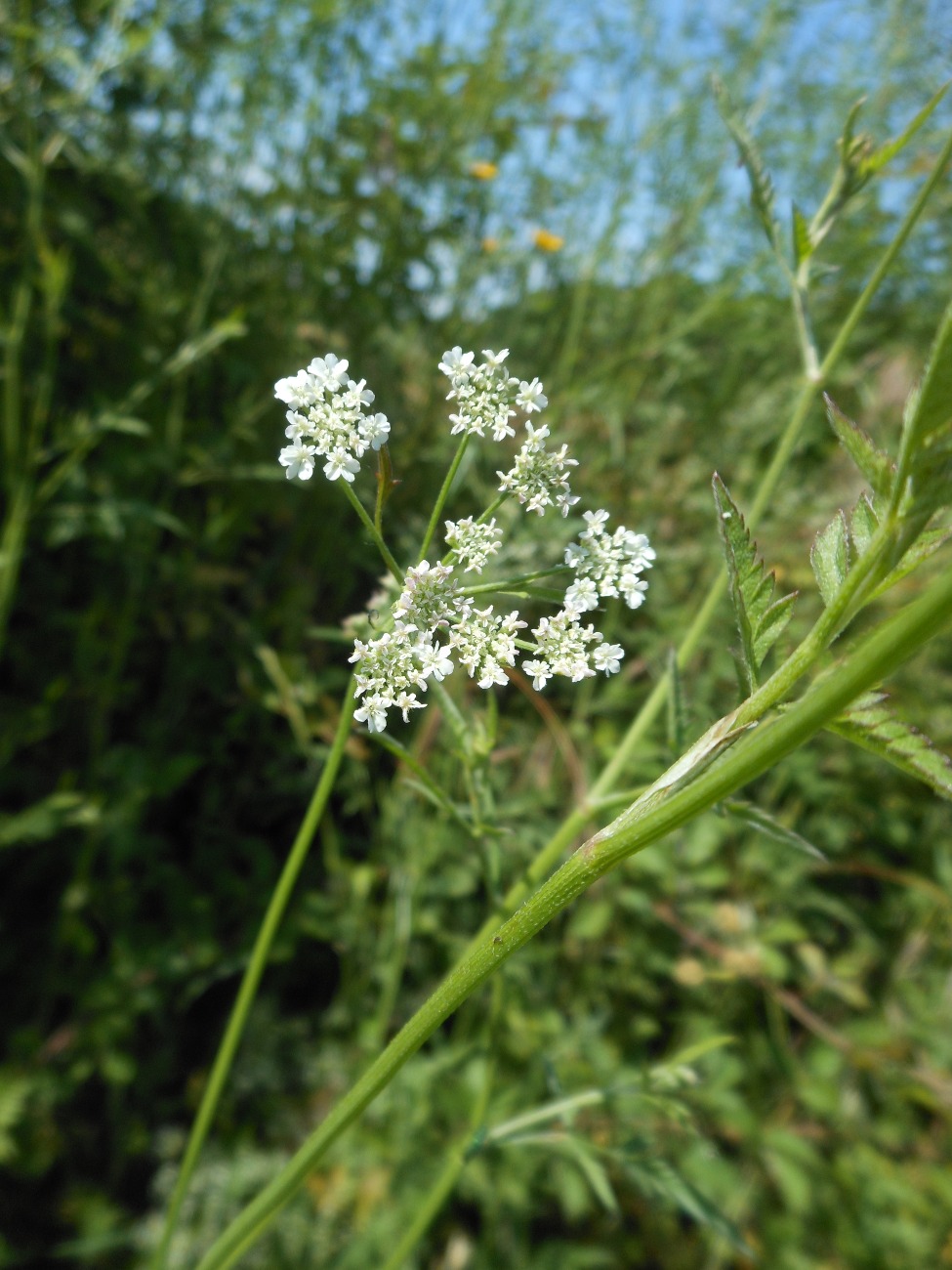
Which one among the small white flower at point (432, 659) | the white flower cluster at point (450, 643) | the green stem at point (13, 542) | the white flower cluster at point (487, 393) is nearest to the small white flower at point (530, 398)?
the white flower cluster at point (487, 393)

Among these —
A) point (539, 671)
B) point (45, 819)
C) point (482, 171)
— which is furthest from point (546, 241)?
point (539, 671)

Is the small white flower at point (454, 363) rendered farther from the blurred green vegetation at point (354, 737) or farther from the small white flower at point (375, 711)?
the blurred green vegetation at point (354, 737)

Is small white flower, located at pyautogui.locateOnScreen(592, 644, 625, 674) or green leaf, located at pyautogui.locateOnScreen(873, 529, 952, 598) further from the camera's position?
small white flower, located at pyautogui.locateOnScreen(592, 644, 625, 674)

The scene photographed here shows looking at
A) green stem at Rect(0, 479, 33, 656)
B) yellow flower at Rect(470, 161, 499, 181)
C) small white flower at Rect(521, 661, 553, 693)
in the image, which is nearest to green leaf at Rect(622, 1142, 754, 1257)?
small white flower at Rect(521, 661, 553, 693)

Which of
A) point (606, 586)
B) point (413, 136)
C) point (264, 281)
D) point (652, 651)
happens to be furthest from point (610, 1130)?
point (413, 136)

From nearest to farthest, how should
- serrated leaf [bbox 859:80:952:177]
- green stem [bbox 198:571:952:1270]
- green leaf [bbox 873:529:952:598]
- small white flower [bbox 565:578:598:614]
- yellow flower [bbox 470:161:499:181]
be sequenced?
green stem [bbox 198:571:952:1270] → green leaf [bbox 873:529:952:598] → small white flower [bbox 565:578:598:614] → serrated leaf [bbox 859:80:952:177] → yellow flower [bbox 470:161:499:181]

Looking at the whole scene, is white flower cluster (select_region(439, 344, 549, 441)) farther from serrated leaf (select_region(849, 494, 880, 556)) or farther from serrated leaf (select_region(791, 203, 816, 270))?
serrated leaf (select_region(791, 203, 816, 270))
